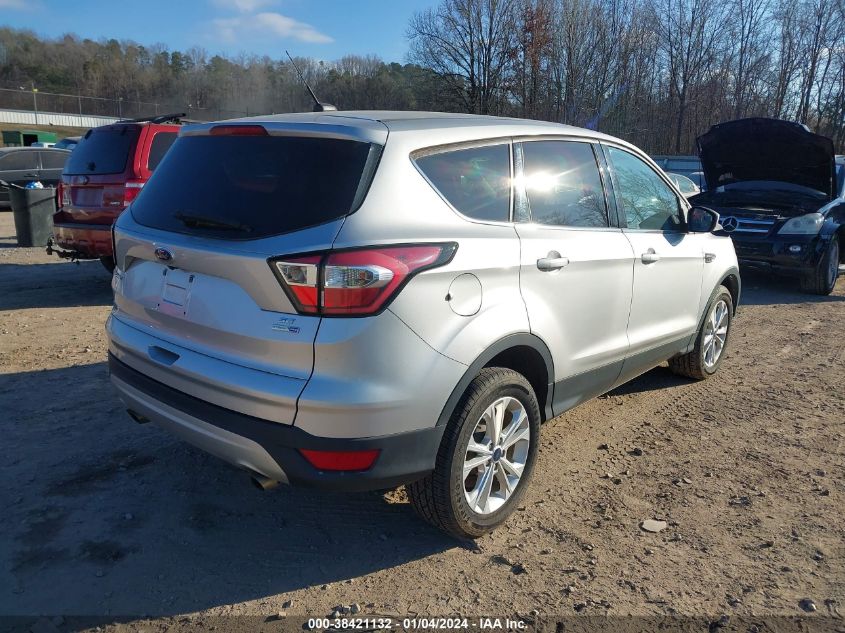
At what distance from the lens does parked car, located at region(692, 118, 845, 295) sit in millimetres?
8539

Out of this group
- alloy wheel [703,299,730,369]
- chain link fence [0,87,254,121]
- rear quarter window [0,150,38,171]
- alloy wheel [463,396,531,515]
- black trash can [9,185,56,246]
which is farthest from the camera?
chain link fence [0,87,254,121]

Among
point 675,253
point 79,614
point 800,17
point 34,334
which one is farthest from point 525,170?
point 800,17

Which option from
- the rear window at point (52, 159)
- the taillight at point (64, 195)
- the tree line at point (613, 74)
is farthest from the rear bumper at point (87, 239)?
the tree line at point (613, 74)

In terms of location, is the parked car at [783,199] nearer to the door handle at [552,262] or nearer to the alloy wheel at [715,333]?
the alloy wheel at [715,333]

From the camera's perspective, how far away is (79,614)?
8.21ft

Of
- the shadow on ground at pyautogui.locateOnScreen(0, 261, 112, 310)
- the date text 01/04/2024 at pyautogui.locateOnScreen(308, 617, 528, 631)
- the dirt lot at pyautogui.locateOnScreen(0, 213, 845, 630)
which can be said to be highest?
the shadow on ground at pyautogui.locateOnScreen(0, 261, 112, 310)

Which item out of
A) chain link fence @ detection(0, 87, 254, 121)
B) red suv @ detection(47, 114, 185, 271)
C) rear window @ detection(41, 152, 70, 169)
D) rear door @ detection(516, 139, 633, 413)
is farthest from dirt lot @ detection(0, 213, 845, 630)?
chain link fence @ detection(0, 87, 254, 121)

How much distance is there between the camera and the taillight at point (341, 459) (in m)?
2.46

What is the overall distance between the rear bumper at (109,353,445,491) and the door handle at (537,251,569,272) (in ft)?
3.22

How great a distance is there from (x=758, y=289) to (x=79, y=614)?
9.30 metres

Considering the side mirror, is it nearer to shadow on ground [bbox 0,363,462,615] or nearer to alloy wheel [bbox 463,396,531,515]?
alloy wheel [bbox 463,396,531,515]

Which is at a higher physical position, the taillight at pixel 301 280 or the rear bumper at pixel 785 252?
the taillight at pixel 301 280

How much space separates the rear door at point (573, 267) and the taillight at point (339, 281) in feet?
2.75

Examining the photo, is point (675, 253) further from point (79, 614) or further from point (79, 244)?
point (79, 244)
